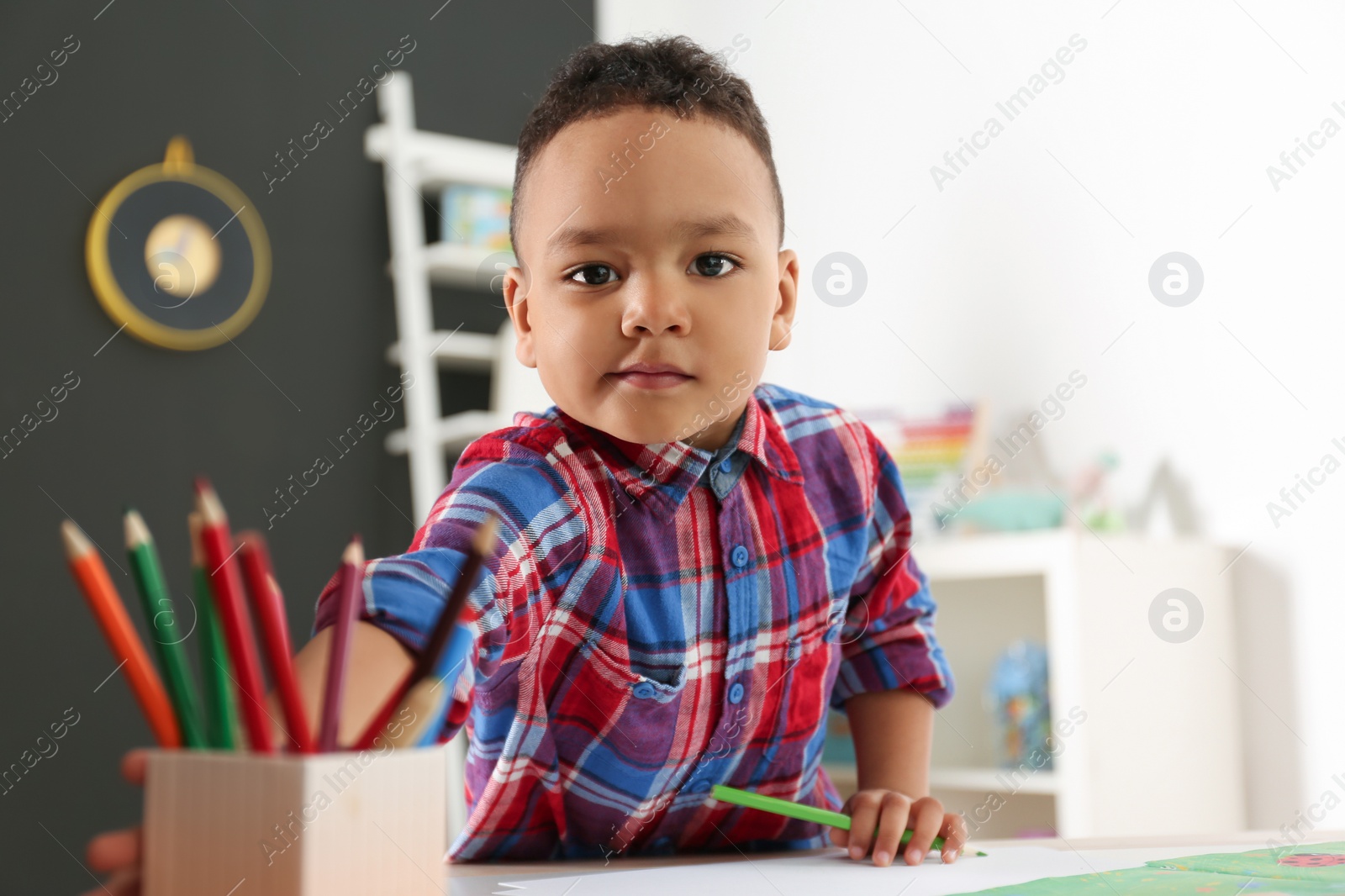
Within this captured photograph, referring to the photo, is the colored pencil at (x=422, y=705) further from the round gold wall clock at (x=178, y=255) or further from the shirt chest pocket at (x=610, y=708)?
the round gold wall clock at (x=178, y=255)

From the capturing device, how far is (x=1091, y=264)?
2.04 meters

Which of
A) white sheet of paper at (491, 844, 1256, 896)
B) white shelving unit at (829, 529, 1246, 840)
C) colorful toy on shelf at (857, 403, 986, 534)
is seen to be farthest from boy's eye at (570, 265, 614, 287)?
colorful toy on shelf at (857, 403, 986, 534)

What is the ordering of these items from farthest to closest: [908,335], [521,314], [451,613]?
1. [908,335]
2. [521,314]
3. [451,613]

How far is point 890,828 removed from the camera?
69 centimetres

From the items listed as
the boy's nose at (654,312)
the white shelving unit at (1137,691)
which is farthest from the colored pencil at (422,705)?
the white shelving unit at (1137,691)

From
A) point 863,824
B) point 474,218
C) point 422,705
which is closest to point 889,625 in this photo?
point 863,824

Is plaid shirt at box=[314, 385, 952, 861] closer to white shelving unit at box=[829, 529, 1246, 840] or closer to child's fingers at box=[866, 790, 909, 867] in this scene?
child's fingers at box=[866, 790, 909, 867]

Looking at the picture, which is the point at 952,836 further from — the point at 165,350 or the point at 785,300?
the point at 165,350

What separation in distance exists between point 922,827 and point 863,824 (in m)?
0.04

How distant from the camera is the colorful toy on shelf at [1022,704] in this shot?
6.35ft

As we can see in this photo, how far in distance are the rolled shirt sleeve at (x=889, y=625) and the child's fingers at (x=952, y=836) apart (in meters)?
0.22

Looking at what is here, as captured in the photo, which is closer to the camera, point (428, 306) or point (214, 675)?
point (214, 675)

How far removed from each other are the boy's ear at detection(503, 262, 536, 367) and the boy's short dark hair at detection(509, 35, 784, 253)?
0.03 meters

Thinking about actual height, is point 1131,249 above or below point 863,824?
above
